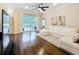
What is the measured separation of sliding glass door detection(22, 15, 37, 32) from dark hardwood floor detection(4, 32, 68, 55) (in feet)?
0.52

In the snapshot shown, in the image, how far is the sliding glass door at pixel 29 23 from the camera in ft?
9.32

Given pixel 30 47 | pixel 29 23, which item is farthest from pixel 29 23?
pixel 30 47

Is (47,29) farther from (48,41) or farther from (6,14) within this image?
(6,14)

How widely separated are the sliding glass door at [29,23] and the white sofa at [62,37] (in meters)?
0.24

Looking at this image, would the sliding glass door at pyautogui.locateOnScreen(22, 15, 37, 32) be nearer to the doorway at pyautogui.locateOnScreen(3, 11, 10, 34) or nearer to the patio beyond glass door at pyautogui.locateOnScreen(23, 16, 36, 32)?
the patio beyond glass door at pyautogui.locateOnScreen(23, 16, 36, 32)

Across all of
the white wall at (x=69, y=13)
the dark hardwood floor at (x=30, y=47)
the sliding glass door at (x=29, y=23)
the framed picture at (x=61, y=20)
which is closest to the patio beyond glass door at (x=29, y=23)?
the sliding glass door at (x=29, y=23)

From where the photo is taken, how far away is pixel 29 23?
2.89 meters

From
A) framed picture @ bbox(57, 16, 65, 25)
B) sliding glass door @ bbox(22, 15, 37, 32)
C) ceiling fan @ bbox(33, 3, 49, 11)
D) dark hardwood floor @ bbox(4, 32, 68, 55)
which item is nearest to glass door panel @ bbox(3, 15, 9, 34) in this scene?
dark hardwood floor @ bbox(4, 32, 68, 55)

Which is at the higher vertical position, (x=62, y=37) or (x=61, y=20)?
(x=61, y=20)

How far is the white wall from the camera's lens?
2686 mm

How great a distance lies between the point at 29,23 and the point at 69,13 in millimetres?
934

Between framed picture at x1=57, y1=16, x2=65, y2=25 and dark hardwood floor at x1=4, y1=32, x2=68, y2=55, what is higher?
framed picture at x1=57, y1=16, x2=65, y2=25

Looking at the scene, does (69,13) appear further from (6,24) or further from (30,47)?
(6,24)

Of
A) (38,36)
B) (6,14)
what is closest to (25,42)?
(38,36)
